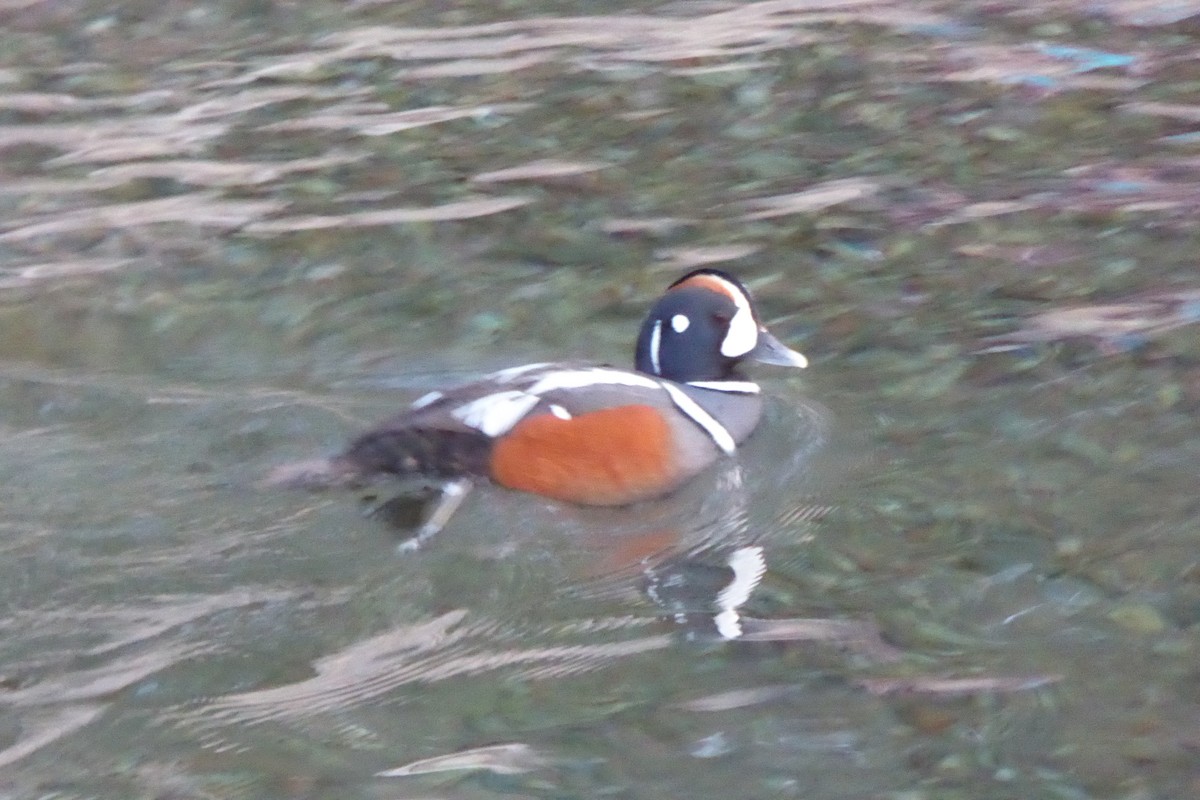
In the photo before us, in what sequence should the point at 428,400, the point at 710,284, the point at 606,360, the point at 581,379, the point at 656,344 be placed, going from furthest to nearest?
the point at 606,360 → the point at 656,344 → the point at 710,284 → the point at 428,400 → the point at 581,379

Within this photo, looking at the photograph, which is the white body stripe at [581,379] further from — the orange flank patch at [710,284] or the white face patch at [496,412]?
the orange flank patch at [710,284]

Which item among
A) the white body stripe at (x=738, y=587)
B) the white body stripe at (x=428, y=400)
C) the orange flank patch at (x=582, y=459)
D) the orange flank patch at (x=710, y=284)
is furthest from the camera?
the orange flank patch at (x=710, y=284)

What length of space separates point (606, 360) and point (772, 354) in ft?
3.22

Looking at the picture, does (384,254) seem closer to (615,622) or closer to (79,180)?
(79,180)

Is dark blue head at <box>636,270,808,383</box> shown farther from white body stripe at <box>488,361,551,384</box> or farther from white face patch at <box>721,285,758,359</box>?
white body stripe at <box>488,361,551,384</box>

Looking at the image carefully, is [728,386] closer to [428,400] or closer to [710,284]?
[710,284]

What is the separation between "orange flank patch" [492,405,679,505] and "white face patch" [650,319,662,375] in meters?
0.56

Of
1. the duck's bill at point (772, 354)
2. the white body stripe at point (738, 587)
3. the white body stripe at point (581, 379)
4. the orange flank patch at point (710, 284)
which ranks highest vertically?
the orange flank patch at point (710, 284)

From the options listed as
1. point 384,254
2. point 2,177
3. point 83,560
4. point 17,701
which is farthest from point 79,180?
point 17,701

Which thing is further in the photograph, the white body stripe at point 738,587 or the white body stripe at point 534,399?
the white body stripe at point 534,399

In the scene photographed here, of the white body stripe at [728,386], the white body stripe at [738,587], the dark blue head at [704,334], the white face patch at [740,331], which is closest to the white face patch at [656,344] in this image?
the dark blue head at [704,334]

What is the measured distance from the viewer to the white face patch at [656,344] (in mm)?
7262

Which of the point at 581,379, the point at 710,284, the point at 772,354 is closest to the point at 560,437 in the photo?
the point at 581,379

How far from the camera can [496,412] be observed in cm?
682
